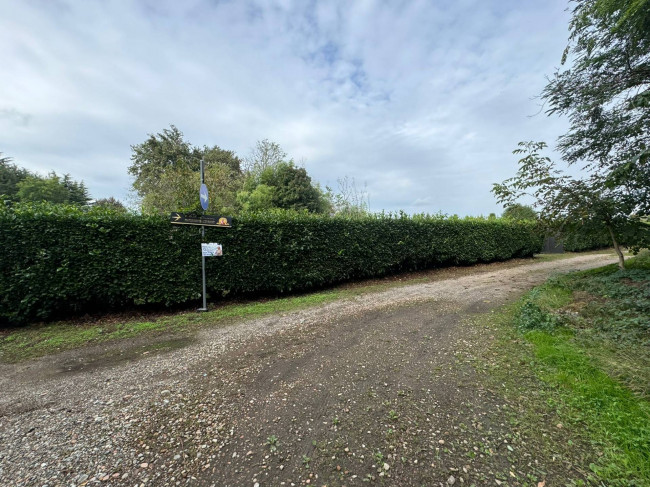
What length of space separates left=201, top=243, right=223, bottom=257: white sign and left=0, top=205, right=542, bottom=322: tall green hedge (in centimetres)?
28

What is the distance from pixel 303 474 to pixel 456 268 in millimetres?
10846

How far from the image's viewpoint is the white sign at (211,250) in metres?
5.45

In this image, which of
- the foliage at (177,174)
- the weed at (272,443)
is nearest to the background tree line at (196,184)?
the foliage at (177,174)

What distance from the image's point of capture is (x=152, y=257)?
521 centimetres

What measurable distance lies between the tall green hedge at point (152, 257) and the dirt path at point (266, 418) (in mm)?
1858

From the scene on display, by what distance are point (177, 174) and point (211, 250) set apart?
7.68m

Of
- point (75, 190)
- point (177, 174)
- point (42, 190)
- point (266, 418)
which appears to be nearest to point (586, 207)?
point (266, 418)

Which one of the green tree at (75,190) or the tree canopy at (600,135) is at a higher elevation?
the green tree at (75,190)

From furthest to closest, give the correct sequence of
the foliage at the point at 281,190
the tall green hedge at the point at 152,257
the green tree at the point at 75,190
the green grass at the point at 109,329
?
the green tree at the point at 75,190 → the foliage at the point at 281,190 → the tall green hedge at the point at 152,257 → the green grass at the point at 109,329

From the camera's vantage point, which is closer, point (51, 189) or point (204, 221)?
point (204, 221)

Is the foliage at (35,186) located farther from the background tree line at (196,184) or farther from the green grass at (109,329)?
the green grass at (109,329)

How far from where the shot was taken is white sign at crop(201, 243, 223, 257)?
5.45m

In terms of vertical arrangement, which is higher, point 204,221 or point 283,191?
point 283,191

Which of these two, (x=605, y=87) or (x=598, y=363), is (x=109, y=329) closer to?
(x=598, y=363)
